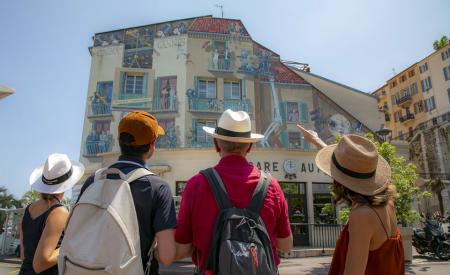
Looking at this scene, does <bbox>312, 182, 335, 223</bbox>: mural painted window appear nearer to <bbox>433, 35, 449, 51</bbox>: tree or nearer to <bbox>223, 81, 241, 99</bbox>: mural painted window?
<bbox>223, 81, 241, 99</bbox>: mural painted window

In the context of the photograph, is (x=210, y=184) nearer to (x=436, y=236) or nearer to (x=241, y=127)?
(x=241, y=127)

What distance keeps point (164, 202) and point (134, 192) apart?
0.66ft

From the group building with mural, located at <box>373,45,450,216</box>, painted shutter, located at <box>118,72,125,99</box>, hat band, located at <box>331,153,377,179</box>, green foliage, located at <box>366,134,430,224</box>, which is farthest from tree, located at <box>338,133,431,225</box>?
building with mural, located at <box>373,45,450,216</box>

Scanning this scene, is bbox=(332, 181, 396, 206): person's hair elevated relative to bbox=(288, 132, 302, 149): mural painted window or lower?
lower

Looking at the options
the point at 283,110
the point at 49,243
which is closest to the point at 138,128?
the point at 49,243

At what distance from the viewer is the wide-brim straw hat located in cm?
212

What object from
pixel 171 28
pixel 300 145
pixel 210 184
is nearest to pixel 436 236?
pixel 300 145

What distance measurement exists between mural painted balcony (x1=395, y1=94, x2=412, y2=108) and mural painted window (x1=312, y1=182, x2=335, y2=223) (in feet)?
130

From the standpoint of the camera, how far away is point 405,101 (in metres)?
49.6

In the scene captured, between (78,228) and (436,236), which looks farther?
(436,236)

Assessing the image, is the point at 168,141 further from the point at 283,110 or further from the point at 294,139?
the point at 294,139

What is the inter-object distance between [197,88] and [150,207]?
19477 mm

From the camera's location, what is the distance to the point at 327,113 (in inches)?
883

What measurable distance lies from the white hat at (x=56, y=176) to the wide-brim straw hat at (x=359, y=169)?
2.27 metres
